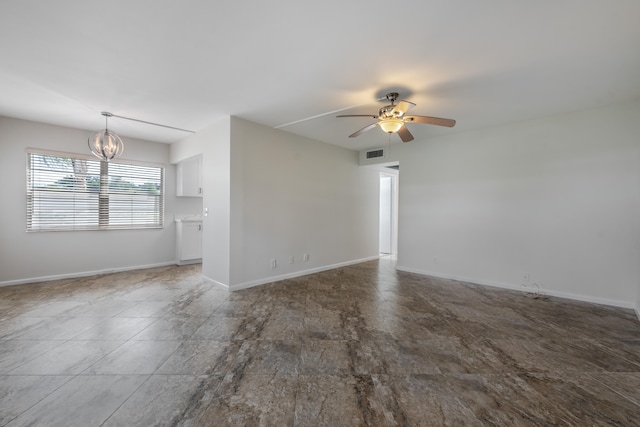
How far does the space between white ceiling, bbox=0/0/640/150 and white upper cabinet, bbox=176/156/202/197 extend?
198 centimetres

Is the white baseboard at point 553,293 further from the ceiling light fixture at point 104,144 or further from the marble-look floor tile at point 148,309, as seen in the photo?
the ceiling light fixture at point 104,144

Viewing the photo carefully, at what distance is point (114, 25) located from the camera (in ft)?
6.82

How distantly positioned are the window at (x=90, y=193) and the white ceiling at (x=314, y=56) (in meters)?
1.05

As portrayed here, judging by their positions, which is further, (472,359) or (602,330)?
(602,330)

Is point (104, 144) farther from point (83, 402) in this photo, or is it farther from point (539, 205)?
point (539, 205)

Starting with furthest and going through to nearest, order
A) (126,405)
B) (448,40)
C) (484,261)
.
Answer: (484,261) → (448,40) → (126,405)

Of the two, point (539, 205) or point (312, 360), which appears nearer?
point (312, 360)

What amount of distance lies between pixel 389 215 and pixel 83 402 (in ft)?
23.2

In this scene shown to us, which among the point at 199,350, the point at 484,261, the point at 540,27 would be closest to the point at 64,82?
the point at 199,350

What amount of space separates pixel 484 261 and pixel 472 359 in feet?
9.17

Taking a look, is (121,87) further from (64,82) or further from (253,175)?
(253,175)

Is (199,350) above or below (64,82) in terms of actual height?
below

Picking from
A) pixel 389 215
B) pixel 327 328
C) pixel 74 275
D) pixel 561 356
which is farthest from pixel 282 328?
pixel 389 215

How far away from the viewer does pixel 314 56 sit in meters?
2.48
